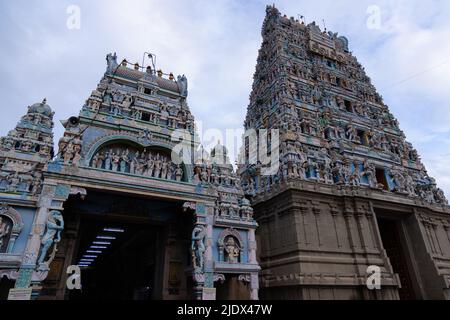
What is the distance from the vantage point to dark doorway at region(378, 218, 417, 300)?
21.6 metres

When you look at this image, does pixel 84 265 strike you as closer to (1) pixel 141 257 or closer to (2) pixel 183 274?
(1) pixel 141 257

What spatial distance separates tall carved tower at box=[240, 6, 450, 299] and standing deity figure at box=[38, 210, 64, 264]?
12451 millimetres

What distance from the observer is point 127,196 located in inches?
599

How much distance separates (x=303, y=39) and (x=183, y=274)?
91.9 feet

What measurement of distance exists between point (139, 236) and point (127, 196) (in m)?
6.82

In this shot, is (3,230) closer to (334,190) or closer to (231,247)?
(231,247)

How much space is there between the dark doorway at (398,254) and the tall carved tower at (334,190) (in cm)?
7

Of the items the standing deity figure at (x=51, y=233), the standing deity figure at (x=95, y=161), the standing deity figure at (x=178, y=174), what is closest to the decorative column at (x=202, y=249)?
the standing deity figure at (x=178, y=174)

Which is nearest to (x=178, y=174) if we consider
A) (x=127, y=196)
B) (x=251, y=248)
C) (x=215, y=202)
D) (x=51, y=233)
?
(x=215, y=202)

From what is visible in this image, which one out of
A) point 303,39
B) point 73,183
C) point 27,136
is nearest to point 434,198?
point 303,39

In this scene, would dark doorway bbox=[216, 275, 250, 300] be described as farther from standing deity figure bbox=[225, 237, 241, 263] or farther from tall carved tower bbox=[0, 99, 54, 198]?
tall carved tower bbox=[0, 99, 54, 198]

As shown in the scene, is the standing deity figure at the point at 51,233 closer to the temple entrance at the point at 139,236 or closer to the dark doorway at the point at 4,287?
the temple entrance at the point at 139,236
